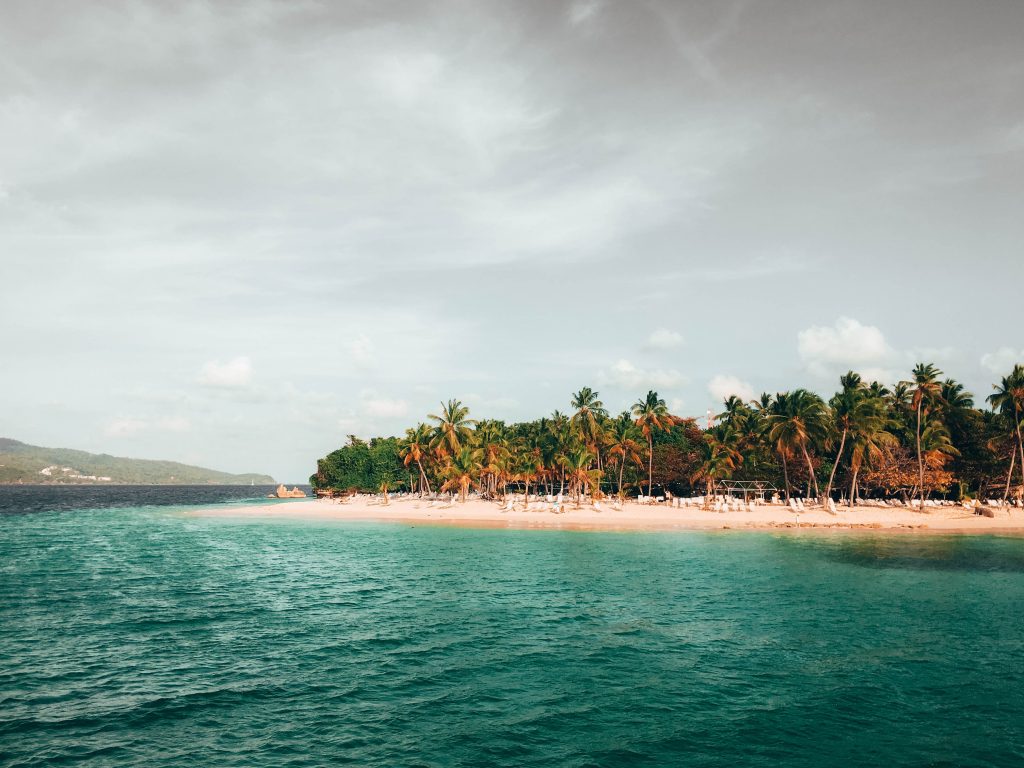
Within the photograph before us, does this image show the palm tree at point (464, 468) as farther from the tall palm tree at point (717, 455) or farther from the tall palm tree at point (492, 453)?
the tall palm tree at point (717, 455)

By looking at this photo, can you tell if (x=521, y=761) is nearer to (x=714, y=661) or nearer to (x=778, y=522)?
(x=714, y=661)

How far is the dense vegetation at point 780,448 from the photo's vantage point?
279 ft

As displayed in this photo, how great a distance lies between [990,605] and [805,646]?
1538 centimetres

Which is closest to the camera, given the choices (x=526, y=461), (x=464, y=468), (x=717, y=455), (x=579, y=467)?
(x=579, y=467)

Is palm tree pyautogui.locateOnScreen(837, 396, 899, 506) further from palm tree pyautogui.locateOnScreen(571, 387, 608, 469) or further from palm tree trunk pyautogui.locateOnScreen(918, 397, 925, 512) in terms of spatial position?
palm tree pyautogui.locateOnScreen(571, 387, 608, 469)

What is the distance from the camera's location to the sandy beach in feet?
239

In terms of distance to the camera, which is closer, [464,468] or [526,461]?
[464,468]

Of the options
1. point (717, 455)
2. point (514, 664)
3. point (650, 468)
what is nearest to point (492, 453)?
point (650, 468)

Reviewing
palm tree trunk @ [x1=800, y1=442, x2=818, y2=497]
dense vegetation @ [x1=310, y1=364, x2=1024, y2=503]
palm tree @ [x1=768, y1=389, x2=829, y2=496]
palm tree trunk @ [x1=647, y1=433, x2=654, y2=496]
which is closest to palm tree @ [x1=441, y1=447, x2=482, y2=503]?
dense vegetation @ [x1=310, y1=364, x2=1024, y2=503]

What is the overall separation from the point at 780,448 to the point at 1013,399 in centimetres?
2994

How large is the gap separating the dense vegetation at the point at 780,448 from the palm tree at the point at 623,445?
308mm

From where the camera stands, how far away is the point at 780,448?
8562 cm

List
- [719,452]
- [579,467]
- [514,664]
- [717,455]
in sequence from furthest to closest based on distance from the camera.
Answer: [719,452], [717,455], [579,467], [514,664]

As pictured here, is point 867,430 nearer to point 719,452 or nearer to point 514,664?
point 719,452
